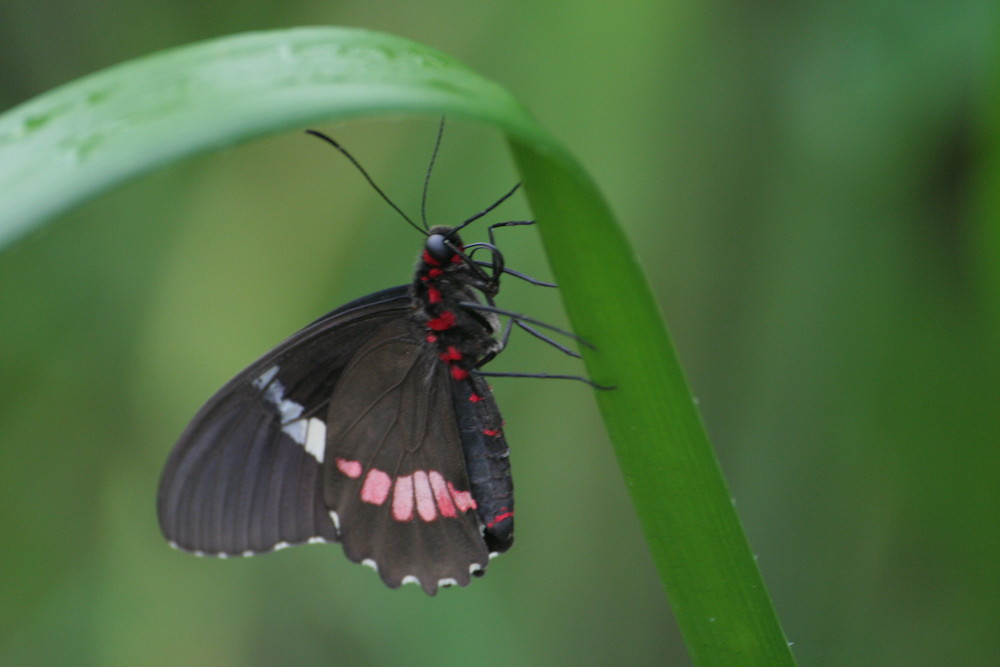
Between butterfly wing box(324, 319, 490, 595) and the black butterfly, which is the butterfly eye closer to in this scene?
the black butterfly

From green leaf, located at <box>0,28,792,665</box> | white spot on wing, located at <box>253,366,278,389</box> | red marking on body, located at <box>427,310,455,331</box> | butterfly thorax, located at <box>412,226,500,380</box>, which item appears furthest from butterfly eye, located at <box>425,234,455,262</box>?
green leaf, located at <box>0,28,792,665</box>

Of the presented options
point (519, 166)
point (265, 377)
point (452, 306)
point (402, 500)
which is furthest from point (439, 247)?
point (519, 166)

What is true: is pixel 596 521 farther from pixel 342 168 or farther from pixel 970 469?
pixel 342 168

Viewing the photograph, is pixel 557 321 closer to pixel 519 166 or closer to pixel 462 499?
pixel 462 499

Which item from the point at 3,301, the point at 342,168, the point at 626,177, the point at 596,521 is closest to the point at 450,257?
the point at 626,177

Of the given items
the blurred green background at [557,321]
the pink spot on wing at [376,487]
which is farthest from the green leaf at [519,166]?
the blurred green background at [557,321]

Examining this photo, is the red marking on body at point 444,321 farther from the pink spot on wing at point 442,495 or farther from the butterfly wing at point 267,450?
the pink spot on wing at point 442,495

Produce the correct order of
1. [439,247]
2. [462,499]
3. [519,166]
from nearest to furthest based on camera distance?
[519,166], [439,247], [462,499]
